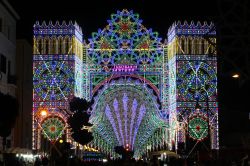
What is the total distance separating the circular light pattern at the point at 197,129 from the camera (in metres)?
80.7

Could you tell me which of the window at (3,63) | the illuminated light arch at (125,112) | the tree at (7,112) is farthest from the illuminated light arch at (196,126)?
the tree at (7,112)

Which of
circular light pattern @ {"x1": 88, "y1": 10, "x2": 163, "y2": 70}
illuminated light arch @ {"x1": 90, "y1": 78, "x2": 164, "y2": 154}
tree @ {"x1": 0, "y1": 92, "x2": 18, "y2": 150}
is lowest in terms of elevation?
tree @ {"x1": 0, "y1": 92, "x2": 18, "y2": 150}

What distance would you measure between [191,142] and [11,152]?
124ft

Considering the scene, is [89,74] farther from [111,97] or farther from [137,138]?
[137,138]

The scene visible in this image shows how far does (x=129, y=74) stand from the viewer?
279 feet

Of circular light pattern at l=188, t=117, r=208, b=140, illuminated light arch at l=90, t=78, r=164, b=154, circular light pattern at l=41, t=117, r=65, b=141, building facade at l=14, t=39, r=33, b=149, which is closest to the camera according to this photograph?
building facade at l=14, t=39, r=33, b=149

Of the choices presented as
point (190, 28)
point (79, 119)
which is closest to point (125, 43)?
point (190, 28)

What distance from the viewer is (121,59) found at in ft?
276

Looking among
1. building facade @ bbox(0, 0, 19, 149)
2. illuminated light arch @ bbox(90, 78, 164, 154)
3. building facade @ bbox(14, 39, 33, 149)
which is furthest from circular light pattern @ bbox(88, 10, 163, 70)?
building facade @ bbox(0, 0, 19, 149)

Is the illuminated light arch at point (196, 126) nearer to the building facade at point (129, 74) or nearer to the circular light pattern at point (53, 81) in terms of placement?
the building facade at point (129, 74)

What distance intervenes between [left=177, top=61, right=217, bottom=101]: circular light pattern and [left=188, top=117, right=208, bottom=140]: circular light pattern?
2474 mm

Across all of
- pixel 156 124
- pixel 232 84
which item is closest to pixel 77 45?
pixel 156 124

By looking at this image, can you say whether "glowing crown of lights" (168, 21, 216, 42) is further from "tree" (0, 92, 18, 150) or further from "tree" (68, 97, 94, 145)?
"tree" (0, 92, 18, 150)

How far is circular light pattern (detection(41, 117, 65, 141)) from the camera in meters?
80.6
